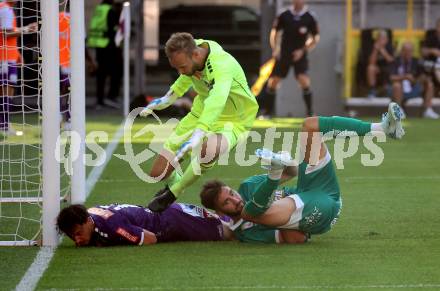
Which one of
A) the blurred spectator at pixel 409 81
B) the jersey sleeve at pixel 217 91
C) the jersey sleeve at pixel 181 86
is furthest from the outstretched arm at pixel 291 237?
the blurred spectator at pixel 409 81

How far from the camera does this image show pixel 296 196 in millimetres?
8289

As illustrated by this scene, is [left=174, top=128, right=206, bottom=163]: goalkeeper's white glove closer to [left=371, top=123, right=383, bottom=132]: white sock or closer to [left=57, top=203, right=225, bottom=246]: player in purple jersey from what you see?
[left=57, top=203, right=225, bottom=246]: player in purple jersey

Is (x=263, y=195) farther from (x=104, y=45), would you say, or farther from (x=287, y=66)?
(x=104, y=45)

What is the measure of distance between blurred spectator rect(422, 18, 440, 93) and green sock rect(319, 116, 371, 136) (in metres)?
13.2

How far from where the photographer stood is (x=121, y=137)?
675 inches

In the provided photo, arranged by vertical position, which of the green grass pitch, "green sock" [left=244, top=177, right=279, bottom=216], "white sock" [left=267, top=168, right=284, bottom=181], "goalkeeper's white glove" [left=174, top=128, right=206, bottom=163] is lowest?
the green grass pitch

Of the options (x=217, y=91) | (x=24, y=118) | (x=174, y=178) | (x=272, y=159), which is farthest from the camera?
(x=24, y=118)

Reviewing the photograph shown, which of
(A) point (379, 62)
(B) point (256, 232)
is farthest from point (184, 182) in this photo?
(A) point (379, 62)

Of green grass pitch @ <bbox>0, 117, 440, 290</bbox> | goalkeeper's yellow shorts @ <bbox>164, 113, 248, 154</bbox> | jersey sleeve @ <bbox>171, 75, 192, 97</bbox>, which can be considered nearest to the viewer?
green grass pitch @ <bbox>0, 117, 440, 290</bbox>

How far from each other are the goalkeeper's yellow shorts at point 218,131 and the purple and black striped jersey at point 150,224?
2.42ft

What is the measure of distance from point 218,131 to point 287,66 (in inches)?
484

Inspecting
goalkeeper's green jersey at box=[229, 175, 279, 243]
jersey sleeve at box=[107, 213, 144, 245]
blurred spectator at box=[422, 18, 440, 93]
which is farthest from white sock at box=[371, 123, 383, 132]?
blurred spectator at box=[422, 18, 440, 93]

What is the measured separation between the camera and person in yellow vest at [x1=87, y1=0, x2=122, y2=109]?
75.3 ft

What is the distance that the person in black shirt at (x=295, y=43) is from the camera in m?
21.1
